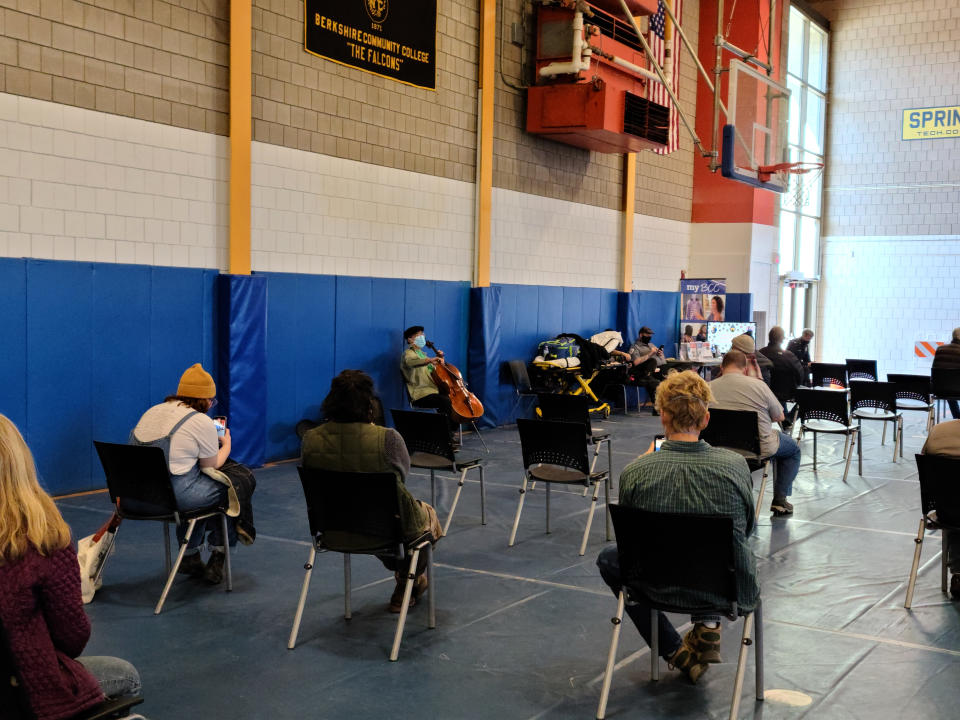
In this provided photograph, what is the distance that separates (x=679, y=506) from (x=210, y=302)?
560cm

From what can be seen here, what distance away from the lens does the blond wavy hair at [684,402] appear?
3.48m

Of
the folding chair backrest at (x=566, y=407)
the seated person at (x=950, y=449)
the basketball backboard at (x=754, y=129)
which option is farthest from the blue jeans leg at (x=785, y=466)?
the basketball backboard at (x=754, y=129)

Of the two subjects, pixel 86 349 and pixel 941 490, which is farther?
pixel 86 349

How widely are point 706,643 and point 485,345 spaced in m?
7.50

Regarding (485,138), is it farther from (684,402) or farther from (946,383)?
(684,402)

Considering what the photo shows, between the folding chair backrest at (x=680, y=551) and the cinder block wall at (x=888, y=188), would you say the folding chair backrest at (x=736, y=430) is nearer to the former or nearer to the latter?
the folding chair backrest at (x=680, y=551)

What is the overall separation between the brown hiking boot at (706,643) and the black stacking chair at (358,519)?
→ 1.21 m

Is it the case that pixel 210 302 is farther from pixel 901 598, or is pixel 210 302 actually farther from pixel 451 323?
pixel 901 598

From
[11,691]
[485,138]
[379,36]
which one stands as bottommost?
[11,691]

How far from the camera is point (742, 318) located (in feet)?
51.9

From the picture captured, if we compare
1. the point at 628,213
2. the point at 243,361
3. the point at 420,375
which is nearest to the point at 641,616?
the point at 243,361

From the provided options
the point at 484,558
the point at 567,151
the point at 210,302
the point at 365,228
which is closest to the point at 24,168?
the point at 210,302

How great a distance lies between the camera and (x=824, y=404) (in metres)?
8.64

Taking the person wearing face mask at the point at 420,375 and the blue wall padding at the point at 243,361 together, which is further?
the person wearing face mask at the point at 420,375
